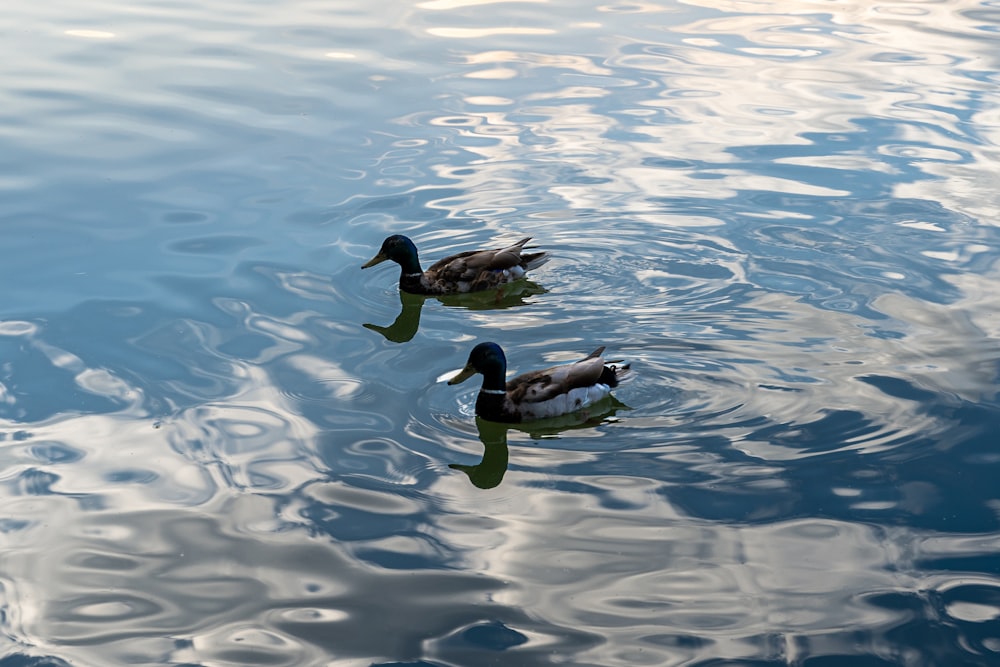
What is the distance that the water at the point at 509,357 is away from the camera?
21.8 ft

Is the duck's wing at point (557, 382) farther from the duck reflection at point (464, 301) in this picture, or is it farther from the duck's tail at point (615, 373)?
the duck reflection at point (464, 301)

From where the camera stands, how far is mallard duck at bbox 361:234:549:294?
1119 cm

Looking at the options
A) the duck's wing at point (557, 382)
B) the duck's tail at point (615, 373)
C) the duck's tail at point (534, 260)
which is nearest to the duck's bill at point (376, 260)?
the duck's tail at point (534, 260)

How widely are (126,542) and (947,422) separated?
17.6ft

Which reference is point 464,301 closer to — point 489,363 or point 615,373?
point 489,363

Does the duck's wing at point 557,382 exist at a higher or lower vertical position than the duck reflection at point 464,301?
higher

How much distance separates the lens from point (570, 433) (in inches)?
338

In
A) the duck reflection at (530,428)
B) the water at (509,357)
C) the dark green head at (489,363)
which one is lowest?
the duck reflection at (530,428)

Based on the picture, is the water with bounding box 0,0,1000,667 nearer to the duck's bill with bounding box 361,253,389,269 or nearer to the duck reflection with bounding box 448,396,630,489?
the duck reflection with bounding box 448,396,630,489

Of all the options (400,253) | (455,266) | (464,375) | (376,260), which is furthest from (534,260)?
(464,375)

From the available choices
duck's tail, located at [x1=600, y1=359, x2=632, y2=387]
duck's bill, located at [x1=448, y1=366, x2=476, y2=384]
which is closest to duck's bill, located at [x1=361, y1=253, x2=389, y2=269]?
duck's bill, located at [x1=448, y1=366, x2=476, y2=384]

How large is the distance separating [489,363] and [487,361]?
0.03m

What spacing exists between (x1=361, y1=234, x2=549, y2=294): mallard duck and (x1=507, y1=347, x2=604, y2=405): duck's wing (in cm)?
242

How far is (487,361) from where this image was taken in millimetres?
8805
